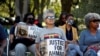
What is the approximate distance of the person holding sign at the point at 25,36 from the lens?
28.3 ft

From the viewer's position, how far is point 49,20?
7.41 meters

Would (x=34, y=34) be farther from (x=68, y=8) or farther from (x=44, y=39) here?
(x=68, y=8)

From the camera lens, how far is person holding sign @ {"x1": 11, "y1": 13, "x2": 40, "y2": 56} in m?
8.63

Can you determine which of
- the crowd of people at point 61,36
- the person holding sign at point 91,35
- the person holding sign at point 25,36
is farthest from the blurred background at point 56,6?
the person holding sign at point 91,35

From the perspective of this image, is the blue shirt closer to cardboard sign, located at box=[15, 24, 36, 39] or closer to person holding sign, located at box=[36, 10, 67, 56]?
person holding sign, located at box=[36, 10, 67, 56]

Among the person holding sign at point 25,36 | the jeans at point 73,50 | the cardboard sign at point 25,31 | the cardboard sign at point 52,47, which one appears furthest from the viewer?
the cardboard sign at point 25,31

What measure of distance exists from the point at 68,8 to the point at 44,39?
17.5 meters

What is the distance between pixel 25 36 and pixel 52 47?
1.77 meters

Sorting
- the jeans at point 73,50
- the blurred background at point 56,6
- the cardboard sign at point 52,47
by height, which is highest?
the cardboard sign at point 52,47

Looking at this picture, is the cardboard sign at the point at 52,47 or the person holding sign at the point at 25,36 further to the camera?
the person holding sign at the point at 25,36

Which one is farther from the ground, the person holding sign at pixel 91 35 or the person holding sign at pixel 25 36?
the person holding sign at pixel 91 35

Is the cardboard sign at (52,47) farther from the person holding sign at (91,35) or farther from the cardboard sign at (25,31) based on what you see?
the cardboard sign at (25,31)

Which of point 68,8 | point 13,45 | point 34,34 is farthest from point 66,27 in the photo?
point 68,8

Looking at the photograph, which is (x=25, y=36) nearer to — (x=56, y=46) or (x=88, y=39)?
(x=56, y=46)
